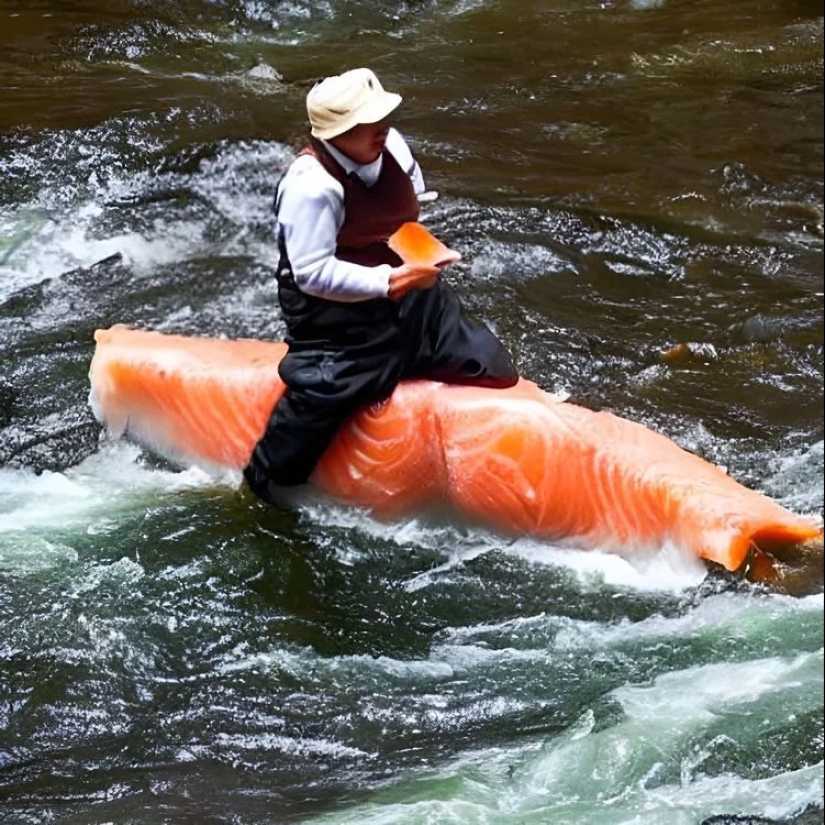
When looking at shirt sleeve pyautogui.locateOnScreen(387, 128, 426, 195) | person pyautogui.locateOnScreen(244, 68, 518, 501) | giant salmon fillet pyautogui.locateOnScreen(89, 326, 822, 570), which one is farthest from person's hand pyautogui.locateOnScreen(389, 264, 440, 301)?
giant salmon fillet pyautogui.locateOnScreen(89, 326, 822, 570)

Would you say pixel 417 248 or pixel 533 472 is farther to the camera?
pixel 533 472

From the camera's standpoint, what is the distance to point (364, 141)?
207 cm

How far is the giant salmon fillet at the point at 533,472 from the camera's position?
7.73ft

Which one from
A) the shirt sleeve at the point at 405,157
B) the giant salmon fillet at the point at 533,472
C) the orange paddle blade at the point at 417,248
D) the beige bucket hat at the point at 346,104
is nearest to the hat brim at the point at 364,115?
the beige bucket hat at the point at 346,104

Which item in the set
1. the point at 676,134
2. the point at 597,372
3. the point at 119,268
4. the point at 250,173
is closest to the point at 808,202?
the point at 676,134

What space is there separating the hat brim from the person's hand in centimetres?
31

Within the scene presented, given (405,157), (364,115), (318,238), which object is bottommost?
(318,238)

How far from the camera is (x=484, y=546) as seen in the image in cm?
250

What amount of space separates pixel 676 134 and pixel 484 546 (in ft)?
4.26

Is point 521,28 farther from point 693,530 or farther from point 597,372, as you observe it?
point 693,530

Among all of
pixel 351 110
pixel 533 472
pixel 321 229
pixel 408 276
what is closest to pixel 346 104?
pixel 351 110

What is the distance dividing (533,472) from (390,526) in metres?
0.38

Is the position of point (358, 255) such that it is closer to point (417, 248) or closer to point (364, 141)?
point (417, 248)

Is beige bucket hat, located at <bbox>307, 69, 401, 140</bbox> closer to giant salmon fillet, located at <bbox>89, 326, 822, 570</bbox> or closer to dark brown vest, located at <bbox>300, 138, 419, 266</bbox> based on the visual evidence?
dark brown vest, located at <bbox>300, 138, 419, 266</bbox>
